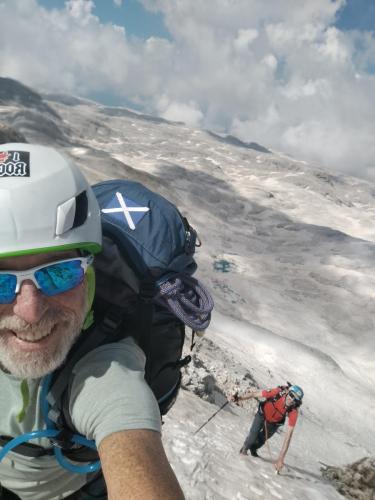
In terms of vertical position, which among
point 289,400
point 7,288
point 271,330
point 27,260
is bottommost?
point 271,330

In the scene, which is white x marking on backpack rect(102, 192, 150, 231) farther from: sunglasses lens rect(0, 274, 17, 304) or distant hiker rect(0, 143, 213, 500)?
sunglasses lens rect(0, 274, 17, 304)

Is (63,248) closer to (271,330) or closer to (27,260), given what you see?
(27,260)

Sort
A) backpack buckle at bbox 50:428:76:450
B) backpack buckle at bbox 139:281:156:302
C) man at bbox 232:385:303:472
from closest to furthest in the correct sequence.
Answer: backpack buckle at bbox 50:428:76:450
backpack buckle at bbox 139:281:156:302
man at bbox 232:385:303:472

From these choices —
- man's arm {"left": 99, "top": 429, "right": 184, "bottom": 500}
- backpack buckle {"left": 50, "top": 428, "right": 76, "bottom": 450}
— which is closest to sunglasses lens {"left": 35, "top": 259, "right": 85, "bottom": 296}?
backpack buckle {"left": 50, "top": 428, "right": 76, "bottom": 450}

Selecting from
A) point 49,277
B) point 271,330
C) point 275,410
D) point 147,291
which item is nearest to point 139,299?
point 147,291

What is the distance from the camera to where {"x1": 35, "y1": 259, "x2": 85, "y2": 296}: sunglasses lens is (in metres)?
2.60

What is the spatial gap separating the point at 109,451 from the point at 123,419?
6.7 inches

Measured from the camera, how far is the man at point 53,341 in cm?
227

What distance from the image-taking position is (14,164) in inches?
104

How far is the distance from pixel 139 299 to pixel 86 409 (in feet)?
2.95

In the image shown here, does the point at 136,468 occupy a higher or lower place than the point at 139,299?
lower

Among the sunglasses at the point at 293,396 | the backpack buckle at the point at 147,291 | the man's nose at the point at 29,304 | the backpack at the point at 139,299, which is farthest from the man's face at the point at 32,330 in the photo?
the sunglasses at the point at 293,396

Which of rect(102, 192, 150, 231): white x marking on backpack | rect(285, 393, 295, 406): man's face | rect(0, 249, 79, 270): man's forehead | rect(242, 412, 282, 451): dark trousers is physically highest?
rect(102, 192, 150, 231): white x marking on backpack

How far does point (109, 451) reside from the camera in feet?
7.23
